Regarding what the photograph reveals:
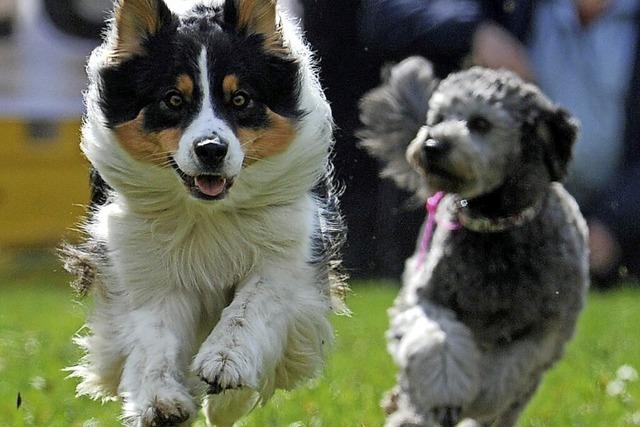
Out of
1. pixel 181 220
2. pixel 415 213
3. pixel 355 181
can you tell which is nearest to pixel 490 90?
pixel 181 220

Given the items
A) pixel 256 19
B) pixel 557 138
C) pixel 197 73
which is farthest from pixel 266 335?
pixel 557 138

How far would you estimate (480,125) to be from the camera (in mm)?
5809

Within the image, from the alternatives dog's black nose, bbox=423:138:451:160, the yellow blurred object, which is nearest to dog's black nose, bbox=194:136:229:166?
dog's black nose, bbox=423:138:451:160

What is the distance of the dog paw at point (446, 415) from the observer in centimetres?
545

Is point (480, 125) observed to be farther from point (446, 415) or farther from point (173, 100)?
point (173, 100)

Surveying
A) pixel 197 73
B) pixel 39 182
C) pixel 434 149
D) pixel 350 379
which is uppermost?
pixel 197 73

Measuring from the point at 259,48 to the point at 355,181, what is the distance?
8.26m

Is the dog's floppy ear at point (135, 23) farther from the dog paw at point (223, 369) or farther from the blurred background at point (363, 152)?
the blurred background at point (363, 152)

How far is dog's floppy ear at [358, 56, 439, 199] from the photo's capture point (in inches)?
259

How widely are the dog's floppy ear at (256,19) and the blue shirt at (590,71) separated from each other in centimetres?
671

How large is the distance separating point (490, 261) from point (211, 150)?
1.41 metres

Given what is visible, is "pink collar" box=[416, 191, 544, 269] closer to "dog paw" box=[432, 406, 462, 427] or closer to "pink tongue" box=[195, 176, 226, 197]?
"dog paw" box=[432, 406, 462, 427]

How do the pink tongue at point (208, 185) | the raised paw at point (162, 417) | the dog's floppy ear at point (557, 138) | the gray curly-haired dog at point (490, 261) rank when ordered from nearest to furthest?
the raised paw at point (162, 417) < the pink tongue at point (208, 185) < the gray curly-haired dog at point (490, 261) < the dog's floppy ear at point (557, 138)

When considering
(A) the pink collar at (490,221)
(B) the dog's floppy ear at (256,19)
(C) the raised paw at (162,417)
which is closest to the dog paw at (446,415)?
(A) the pink collar at (490,221)
